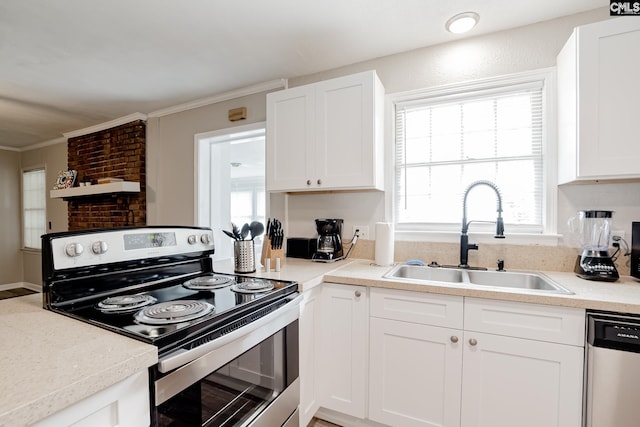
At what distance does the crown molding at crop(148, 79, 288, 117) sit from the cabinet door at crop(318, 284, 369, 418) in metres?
1.86

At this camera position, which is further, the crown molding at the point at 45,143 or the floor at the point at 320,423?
the crown molding at the point at 45,143

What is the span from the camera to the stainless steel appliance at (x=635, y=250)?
1510mm

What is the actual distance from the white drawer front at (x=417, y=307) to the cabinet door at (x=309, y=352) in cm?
33

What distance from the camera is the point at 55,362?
695 mm

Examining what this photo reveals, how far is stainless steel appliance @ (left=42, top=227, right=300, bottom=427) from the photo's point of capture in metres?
0.88

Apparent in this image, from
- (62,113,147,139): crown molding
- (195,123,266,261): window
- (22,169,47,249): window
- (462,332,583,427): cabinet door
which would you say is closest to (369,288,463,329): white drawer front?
(462,332,583,427): cabinet door

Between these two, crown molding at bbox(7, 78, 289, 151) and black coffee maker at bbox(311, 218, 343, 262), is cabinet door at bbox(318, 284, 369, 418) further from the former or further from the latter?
crown molding at bbox(7, 78, 289, 151)

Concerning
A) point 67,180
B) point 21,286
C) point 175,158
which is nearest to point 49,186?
point 67,180

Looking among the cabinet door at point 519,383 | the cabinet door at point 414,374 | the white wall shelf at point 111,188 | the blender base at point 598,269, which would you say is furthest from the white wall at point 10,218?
the blender base at point 598,269

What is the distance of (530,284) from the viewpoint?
1694 millimetres

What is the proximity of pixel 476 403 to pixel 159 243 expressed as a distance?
1705 mm

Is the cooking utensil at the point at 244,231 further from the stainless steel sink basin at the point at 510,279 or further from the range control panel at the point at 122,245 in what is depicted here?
the stainless steel sink basin at the point at 510,279

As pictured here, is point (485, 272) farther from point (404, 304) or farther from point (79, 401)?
point (79, 401)

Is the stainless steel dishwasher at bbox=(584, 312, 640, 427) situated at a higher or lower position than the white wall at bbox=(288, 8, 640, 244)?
lower
